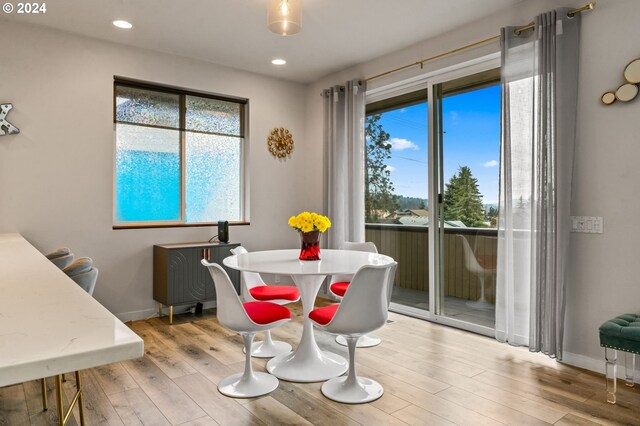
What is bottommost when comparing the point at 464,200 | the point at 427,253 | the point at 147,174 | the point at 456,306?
the point at 456,306

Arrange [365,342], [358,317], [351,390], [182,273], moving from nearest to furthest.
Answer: [358,317]
[351,390]
[365,342]
[182,273]

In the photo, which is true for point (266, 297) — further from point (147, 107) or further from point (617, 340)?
point (147, 107)

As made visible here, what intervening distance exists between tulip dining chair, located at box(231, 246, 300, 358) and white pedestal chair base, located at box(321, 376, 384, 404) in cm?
72

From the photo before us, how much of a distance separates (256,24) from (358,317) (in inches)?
107

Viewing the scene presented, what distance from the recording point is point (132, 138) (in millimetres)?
4352

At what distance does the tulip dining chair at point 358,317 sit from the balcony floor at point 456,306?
161 cm

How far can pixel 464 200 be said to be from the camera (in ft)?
12.9

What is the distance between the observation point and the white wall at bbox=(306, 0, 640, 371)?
2.78m

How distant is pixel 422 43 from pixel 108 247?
11.9ft

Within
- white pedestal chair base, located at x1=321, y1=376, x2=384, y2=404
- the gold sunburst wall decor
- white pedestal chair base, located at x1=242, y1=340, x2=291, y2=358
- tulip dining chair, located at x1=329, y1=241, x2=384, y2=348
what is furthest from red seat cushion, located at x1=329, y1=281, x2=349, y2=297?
the gold sunburst wall decor

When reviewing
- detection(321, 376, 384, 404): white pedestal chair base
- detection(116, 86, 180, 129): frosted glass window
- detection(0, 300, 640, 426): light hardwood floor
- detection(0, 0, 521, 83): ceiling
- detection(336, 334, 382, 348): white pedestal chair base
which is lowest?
detection(0, 300, 640, 426): light hardwood floor

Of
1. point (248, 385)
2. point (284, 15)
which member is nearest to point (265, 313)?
point (248, 385)

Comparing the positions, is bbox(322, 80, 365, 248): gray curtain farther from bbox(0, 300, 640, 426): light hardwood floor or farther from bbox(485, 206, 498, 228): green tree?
bbox(0, 300, 640, 426): light hardwood floor

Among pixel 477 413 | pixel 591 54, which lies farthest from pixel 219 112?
pixel 477 413
